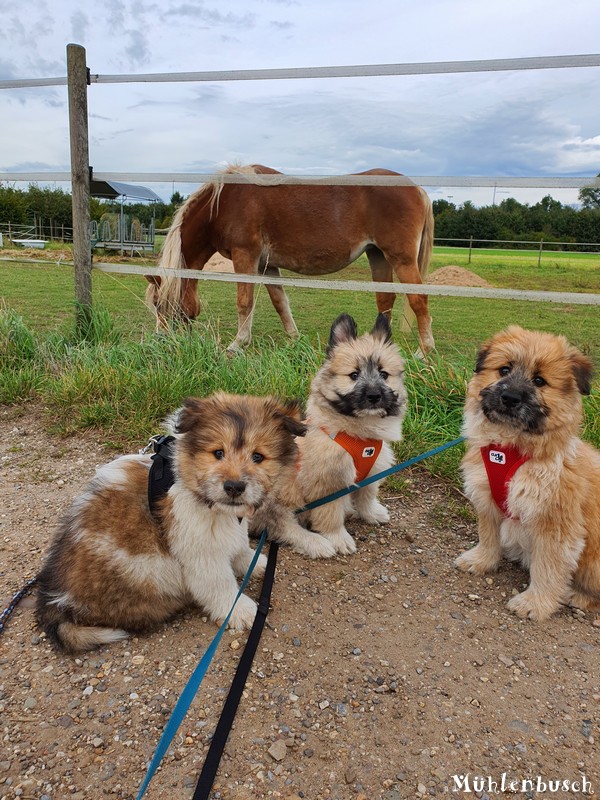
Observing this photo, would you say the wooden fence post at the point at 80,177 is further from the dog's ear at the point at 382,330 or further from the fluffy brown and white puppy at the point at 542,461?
the fluffy brown and white puppy at the point at 542,461

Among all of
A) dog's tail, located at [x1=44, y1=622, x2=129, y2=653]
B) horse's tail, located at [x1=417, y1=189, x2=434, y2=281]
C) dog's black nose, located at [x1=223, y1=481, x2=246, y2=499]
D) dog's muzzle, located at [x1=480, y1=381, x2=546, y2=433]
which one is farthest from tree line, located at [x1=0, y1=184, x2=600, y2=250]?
dog's tail, located at [x1=44, y1=622, x2=129, y2=653]

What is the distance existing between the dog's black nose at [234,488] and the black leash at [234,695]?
0.92 m

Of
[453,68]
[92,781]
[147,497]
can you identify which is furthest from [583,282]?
[92,781]

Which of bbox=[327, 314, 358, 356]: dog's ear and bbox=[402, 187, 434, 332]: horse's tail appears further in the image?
bbox=[402, 187, 434, 332]: horse's tail

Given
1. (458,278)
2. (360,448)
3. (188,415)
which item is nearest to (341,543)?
A: (360,448)

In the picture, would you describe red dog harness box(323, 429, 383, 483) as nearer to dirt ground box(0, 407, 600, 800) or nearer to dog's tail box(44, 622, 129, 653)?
dirt ground box(0, 407, 600, 800)

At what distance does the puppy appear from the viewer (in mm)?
3830

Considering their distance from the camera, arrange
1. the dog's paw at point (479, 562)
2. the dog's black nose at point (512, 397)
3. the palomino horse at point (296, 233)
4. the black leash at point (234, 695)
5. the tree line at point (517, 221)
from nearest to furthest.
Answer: the black leash at point (234, 695), the dog's black nose at point (512, 397), the dog's paw at point (479, 562), the tree line at point (517, 221), the palomino horse at point (296, 233)

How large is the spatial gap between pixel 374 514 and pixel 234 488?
6.93ft

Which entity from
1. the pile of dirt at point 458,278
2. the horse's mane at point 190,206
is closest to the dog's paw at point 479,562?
the horse's mane at point 190,206

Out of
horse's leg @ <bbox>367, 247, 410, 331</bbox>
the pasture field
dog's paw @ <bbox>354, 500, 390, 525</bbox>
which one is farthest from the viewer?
horse's leg @ <bbox>367, 247, 410, 331</bbox>

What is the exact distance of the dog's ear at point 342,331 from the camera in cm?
414

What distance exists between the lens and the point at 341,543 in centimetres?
404

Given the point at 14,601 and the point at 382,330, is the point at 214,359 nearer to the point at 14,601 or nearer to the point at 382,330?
the point at 382,330
